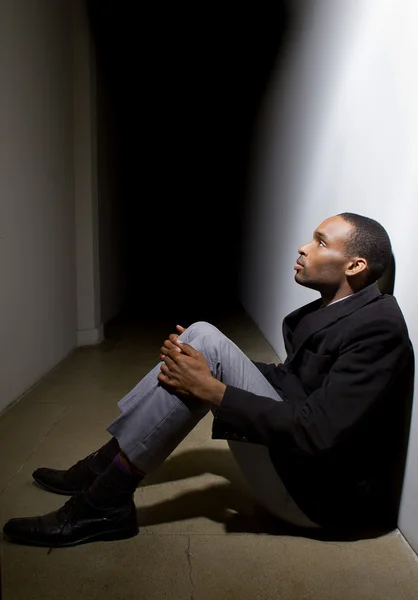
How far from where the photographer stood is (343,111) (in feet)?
6.70

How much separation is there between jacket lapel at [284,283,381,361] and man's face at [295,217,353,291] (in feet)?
0.21

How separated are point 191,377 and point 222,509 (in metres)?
0.54

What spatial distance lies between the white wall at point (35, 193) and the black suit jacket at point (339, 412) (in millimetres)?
1385

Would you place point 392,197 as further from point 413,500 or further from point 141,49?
point 141,49

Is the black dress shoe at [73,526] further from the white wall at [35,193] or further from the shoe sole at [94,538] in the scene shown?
the white wall at [35,193]

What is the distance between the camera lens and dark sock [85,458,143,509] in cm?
131

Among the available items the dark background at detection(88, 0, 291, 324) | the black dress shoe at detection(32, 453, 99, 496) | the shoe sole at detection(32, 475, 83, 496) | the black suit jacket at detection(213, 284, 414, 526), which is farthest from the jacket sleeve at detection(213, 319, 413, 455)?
the dark background at detection(88, 0, 291, 324)

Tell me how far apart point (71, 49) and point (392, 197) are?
8.65 ft

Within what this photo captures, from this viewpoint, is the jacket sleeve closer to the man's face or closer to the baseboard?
the man's face

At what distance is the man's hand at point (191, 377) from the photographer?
1215 mm

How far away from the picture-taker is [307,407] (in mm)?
1183

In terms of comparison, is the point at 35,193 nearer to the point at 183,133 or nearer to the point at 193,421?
the point at 193,421

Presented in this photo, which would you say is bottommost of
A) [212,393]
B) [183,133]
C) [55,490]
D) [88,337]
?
[88,337]

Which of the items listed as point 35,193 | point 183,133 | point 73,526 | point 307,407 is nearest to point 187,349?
point 307,407
